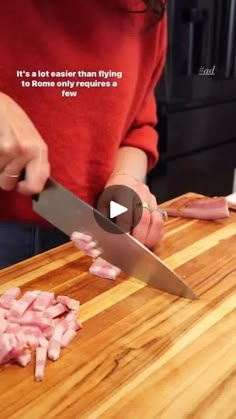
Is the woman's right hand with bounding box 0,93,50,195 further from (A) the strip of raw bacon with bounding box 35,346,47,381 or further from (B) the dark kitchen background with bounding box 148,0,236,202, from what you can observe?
(B) the dark kitchen background with bounding box 148,0,236,202

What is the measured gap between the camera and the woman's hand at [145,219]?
101 cm

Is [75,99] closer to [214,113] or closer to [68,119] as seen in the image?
[68,119]

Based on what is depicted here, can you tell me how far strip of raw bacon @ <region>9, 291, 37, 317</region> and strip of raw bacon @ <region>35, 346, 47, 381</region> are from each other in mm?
75

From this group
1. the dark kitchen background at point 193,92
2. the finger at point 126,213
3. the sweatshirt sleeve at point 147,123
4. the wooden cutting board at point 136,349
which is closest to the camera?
the wooden cutting board at point 136,349

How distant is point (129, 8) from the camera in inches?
40.9

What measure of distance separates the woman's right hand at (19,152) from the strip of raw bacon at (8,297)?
155 mm

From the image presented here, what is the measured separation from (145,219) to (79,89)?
0.25 metres

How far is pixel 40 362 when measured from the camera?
2.34ft

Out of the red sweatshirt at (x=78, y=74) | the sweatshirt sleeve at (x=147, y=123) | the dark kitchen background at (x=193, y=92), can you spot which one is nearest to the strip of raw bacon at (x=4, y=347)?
the red sweatshirt at (x=78, y=74)

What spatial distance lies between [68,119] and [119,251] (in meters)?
0.25

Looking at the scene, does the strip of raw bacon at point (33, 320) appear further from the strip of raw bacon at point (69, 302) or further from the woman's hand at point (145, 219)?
the woman's hand at point (145, 219)

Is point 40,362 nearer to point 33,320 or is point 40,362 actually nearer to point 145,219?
point 33,320

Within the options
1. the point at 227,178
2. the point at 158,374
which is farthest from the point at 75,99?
the point at 227,178

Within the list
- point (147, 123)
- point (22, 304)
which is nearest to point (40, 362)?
point (22, 304)
